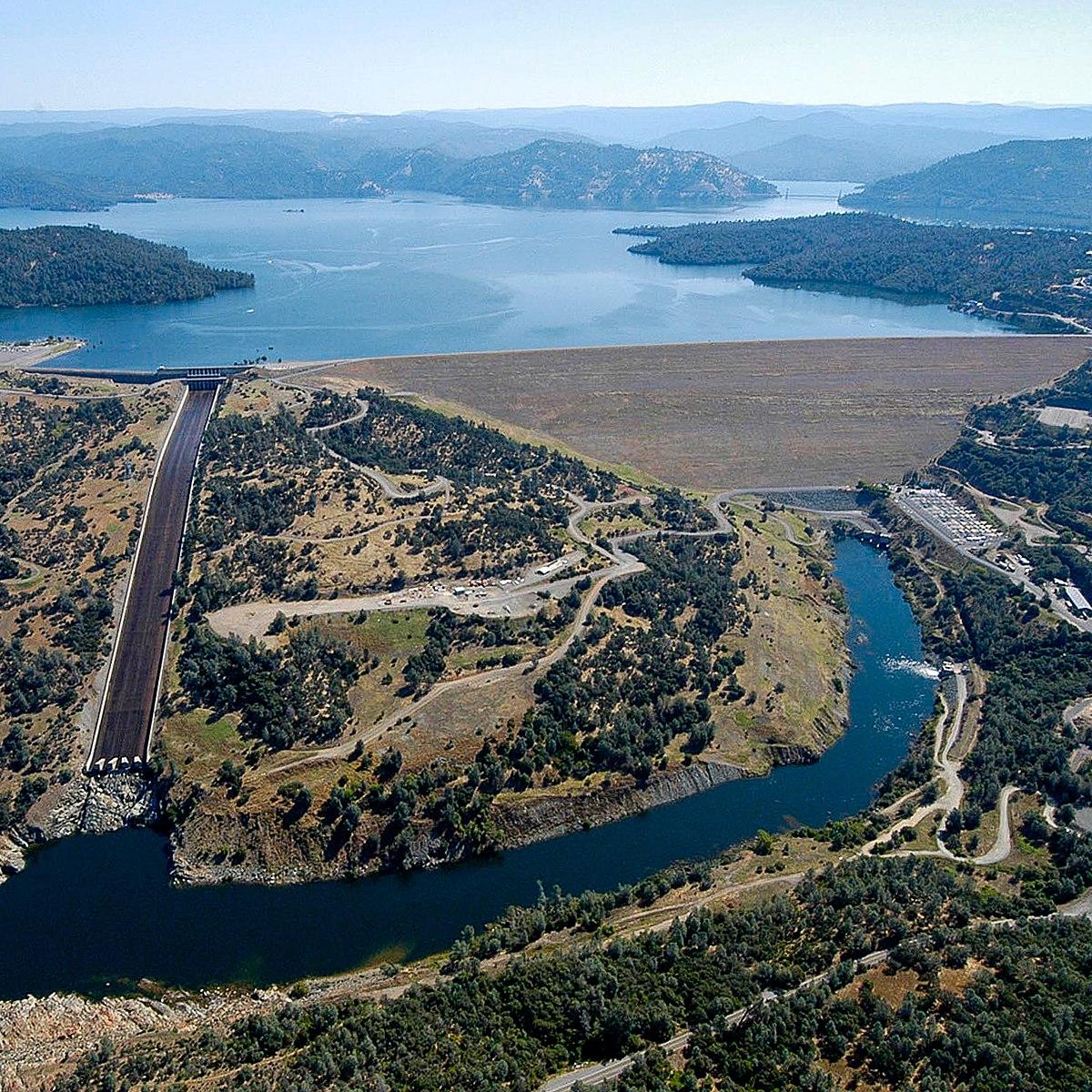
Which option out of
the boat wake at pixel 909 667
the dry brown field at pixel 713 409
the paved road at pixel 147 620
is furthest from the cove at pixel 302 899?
the dry brown field at pixel 713 409

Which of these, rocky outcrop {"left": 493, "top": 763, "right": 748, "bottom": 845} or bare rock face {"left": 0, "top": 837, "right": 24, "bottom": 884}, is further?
rocky outcrop {"left": 493, "top": 763, "right": 748, "bottom": 845}

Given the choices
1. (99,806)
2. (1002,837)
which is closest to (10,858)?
(99,806)

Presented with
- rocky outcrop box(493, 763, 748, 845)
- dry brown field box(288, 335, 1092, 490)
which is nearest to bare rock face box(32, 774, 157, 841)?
rocky outcrop box(493, 763, 748, 845)

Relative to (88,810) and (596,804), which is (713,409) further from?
(88,810)

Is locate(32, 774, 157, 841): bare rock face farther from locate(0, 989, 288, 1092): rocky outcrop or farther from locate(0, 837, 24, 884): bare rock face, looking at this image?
locate(0, 989, 288, 1092): rocky outcrop

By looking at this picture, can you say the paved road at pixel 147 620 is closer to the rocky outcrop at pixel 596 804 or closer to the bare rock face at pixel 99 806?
the bare rock face at pixel 99 806
